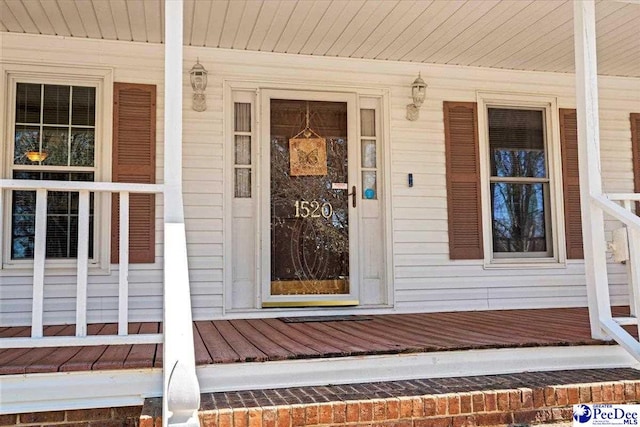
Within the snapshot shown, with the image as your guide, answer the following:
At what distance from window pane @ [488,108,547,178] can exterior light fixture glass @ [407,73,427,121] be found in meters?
0.77

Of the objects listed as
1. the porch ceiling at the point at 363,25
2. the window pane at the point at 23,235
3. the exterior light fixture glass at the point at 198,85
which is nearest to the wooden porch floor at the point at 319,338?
the window pane at the point at 23,235

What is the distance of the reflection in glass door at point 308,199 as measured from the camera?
4.70m

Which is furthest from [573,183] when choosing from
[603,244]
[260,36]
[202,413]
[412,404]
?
[202,413]

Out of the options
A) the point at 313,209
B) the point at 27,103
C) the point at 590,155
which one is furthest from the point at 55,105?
the point at 590,155

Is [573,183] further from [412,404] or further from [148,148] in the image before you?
[148,148]

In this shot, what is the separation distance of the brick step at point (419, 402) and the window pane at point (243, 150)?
239 cm

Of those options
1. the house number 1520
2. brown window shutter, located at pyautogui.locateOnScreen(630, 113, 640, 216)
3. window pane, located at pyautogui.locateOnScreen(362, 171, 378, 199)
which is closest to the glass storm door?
the house number 1520

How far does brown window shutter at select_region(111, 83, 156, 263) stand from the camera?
4.32 meters

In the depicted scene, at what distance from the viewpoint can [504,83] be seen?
521 cm

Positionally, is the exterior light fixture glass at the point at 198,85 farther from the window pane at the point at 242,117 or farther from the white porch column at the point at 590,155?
the white porch column at the point at 590,155

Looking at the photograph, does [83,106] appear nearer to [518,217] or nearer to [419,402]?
[419,402]

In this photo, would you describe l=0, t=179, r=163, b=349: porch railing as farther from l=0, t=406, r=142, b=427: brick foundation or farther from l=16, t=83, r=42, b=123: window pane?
l=16, t=83, r=42, b=123: window pane

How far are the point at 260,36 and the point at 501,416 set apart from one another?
10.7 ft

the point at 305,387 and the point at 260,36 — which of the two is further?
the point at 260,36
